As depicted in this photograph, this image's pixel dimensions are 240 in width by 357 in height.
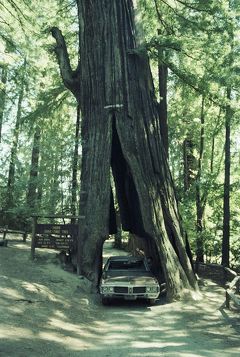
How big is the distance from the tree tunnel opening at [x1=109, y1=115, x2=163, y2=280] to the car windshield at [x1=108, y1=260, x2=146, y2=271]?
1885mm

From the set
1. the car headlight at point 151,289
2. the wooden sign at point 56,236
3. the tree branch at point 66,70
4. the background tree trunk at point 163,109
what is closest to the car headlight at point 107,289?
the car headlight at point 151,289

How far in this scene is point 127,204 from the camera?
16.7 metres

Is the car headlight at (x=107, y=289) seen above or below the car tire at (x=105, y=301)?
above

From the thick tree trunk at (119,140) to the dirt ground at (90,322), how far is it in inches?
50.8

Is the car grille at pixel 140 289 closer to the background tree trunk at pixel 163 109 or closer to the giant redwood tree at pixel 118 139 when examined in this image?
the giant redwood tree at pixel 118 139

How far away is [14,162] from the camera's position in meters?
27.4

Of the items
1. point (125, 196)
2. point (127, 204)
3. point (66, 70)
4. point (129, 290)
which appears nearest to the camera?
point (129, 290)

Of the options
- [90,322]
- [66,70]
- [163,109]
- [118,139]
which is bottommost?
[90,322]

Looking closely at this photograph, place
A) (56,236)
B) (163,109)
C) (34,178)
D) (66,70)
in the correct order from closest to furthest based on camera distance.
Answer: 1. (56,236)
2. (66,70)
3. (163,109)
4. (34,178)

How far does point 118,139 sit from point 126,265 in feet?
14.4

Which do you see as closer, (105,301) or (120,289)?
(120,289)

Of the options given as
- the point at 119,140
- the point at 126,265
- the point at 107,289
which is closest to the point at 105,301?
the point at 107,289

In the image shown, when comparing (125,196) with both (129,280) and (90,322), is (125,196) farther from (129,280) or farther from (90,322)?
(90,322)

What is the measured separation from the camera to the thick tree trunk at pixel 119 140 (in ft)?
42.6
